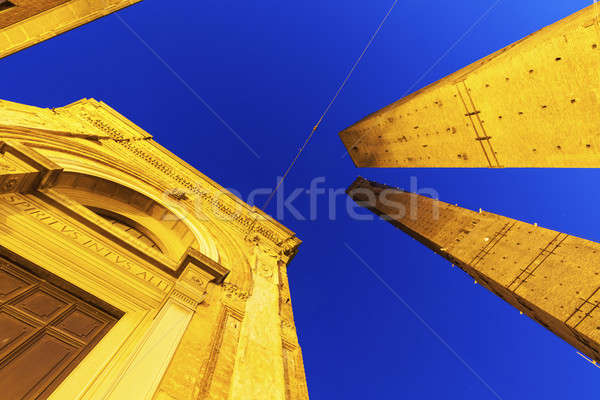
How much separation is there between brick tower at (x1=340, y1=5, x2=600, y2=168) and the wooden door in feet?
31.4

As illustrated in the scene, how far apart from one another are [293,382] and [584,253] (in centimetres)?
734

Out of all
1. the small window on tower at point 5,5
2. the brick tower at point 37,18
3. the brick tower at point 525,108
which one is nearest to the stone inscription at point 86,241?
the brick tower at point 37,18

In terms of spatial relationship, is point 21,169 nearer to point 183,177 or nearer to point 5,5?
point 5,5

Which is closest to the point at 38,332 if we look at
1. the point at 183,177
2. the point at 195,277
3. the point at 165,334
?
the point at 165,334

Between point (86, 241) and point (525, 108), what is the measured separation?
993cm

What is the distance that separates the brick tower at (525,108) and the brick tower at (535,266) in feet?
7.81

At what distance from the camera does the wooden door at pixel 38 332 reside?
163 inches

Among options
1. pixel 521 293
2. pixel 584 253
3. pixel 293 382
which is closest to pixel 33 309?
pixel 293 382

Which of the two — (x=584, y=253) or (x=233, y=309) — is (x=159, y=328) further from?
(x=584, y=253)

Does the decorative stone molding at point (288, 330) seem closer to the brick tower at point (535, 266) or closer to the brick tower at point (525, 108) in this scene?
the brick tower at point (535, 266)

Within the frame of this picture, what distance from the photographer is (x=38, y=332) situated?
187 inches

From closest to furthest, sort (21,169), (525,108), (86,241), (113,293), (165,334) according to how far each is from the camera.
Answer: (165,334)
(113,293)
(21,169)
(86,241)
(525,108)

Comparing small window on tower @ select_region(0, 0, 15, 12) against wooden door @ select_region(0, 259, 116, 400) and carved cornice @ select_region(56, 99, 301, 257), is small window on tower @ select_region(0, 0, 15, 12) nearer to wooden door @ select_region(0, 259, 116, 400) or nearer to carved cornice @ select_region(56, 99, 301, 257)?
wooden door @ select_region(0, 259, 116, 400)

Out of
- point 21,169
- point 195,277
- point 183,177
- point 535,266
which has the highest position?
point 183,177
